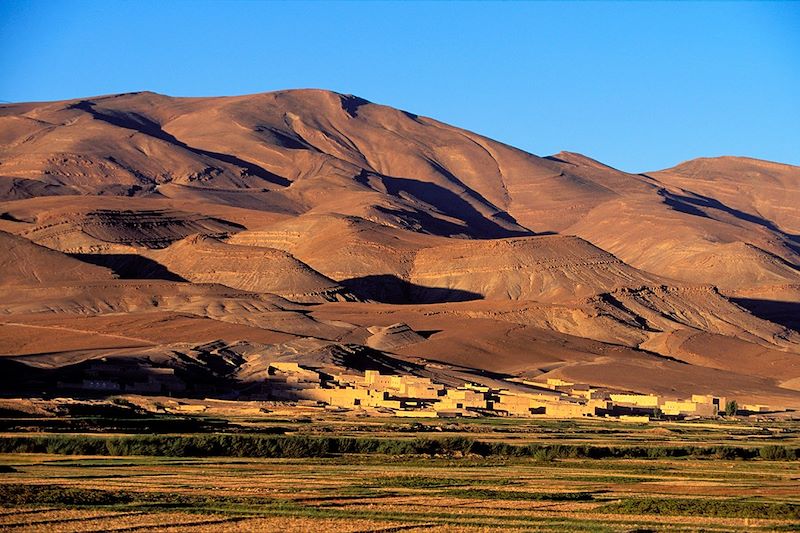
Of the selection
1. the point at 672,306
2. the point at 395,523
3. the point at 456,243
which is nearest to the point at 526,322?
the point at 672,306

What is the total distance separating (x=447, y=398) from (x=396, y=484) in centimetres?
5057

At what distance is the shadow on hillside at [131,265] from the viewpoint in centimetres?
17725

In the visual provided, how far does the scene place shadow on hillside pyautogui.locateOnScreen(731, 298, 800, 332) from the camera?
184m

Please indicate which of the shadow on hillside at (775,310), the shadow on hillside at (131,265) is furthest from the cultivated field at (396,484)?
the shadow on hillside at (775,310)

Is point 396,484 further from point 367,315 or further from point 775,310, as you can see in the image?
point 775,310

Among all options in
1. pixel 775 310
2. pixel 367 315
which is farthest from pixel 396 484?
pixel 775 310

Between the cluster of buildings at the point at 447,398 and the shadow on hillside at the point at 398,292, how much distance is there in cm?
7529

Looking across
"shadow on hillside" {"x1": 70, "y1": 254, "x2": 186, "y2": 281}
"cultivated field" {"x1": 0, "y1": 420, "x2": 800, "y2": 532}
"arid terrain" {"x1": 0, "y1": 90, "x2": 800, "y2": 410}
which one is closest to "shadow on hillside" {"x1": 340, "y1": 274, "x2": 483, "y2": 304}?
"arid terrain" {"x1": 0, "y1": 90, "x2": 800, "y2": 410}

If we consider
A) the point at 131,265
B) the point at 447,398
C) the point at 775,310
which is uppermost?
the point at 131,265

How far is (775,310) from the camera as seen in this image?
19000cm

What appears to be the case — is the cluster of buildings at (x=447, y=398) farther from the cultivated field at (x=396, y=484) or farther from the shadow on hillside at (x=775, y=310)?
the shadow on hillside at (x=775, y=310)

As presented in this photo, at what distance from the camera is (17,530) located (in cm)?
2892

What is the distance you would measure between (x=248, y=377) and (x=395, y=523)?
229ft

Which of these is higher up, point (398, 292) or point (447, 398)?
point (398, 292)
